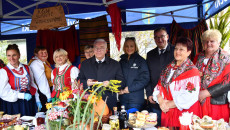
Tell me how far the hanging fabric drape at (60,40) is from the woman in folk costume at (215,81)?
2.95 meters

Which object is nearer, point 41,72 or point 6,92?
point 6,92

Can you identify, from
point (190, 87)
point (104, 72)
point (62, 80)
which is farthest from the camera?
point (62, 80)

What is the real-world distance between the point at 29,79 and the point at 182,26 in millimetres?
3339

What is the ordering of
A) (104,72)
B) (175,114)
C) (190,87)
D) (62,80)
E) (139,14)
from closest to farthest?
(190,87) < (175,114) < (104,72) < (62,80) < (139,14)

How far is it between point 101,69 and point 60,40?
2.21 metres

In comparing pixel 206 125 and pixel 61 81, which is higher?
pixel 61 81

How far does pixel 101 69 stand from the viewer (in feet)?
7.80

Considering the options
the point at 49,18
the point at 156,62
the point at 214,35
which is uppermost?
the point at 49,18

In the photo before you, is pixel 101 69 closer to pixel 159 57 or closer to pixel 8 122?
pixel 159 57

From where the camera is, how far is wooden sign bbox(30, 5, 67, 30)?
6.89 feet

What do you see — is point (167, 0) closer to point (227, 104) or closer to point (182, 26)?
point (182, 26)

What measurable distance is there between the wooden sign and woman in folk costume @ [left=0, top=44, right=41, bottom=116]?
63 centimetres

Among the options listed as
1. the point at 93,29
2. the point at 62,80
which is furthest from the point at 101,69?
the point at 93,29

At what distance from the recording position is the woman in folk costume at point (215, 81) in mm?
1951
